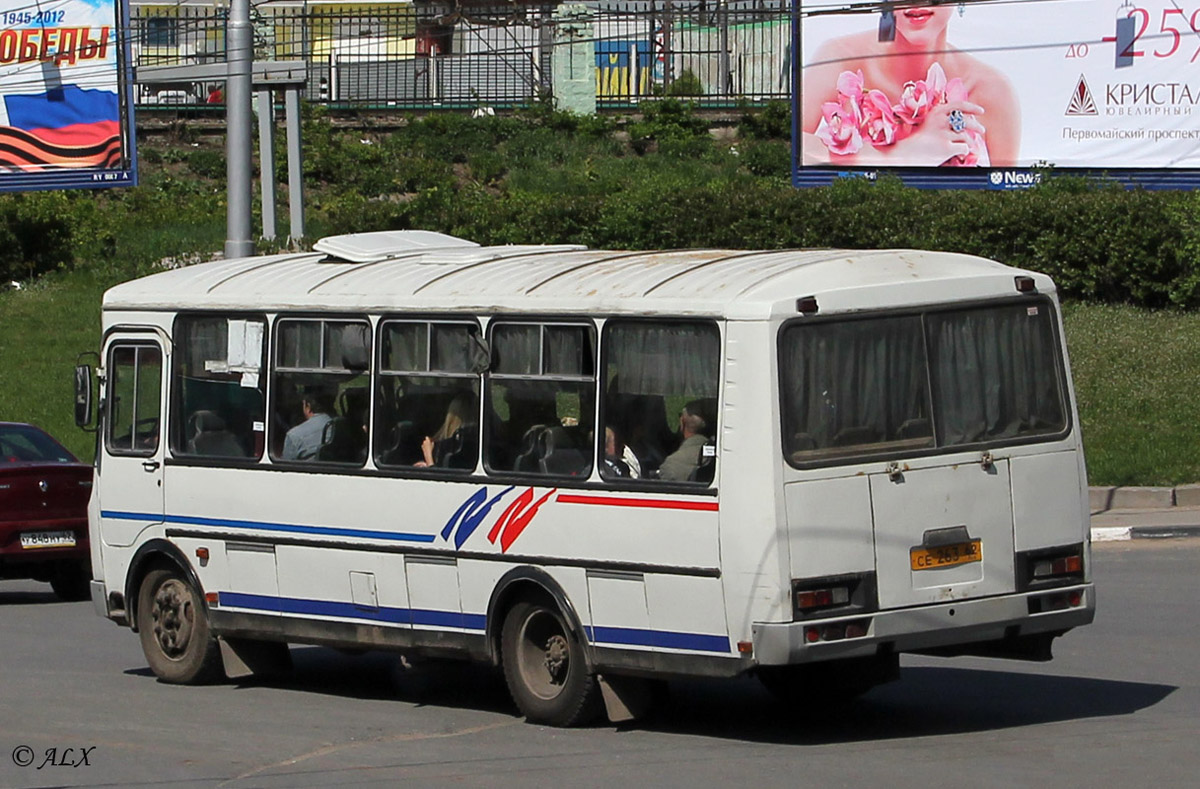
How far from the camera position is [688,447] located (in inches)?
353

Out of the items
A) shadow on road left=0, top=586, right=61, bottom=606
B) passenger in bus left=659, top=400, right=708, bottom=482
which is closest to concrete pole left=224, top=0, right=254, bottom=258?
shadow on road left=0, top=586, right=61, bottom=606

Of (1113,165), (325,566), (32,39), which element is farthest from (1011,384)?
(32,39)

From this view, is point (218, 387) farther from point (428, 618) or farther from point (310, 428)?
point (428, 618)

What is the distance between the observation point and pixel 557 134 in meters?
36.9

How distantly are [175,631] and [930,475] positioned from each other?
5.17 m

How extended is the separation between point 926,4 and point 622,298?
2118 cm

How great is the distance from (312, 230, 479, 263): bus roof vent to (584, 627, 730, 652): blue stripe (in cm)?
314

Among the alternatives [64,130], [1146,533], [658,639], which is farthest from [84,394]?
[64,130]

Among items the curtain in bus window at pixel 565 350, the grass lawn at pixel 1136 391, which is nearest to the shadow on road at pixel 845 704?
the curtain in bus window at pixel 565 350

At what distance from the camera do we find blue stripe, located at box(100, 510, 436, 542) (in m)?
10.3

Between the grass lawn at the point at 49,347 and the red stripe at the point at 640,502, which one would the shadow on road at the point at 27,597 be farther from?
the red stripe at the point at 640,502

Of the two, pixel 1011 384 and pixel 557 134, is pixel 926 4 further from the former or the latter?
pixel 1011 384

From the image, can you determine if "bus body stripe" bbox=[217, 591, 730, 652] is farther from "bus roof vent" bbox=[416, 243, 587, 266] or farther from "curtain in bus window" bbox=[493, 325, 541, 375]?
"bus roof vent" bbox=[416, 243, 587, 266]

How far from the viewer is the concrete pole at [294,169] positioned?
2530 cm
